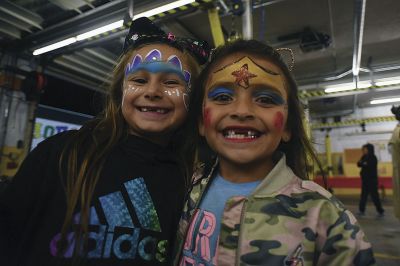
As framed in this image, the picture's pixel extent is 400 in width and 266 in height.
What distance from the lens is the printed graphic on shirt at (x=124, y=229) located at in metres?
0.90

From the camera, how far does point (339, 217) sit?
78 cm

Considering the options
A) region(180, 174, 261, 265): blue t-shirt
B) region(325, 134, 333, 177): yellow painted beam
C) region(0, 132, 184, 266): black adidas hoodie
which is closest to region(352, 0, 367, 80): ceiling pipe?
region(180, 174, 261, 265): blue t-shirt

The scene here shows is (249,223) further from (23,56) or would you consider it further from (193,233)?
(23,56)

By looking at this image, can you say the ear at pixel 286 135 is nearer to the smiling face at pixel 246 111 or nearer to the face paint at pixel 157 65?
the smiling face at pixel 246 111

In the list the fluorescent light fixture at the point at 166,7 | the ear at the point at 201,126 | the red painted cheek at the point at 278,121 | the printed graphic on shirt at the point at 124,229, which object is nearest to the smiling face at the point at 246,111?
the red painted cheek at the point at 278,121

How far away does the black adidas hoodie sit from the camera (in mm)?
907

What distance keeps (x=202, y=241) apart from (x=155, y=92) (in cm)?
56

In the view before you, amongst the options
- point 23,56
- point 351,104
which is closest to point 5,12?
point 23,56

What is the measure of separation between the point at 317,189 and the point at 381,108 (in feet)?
36.6

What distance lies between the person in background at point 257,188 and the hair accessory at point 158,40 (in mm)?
139

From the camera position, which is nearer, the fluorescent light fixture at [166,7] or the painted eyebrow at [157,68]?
the painted eyebrow at [157,68]

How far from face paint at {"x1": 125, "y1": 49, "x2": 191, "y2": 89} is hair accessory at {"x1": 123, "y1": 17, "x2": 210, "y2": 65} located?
8cm

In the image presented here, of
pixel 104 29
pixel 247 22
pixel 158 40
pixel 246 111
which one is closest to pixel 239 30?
Answer: pixel 247 22

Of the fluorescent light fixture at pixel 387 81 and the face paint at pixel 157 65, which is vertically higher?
the fluorescent light fixture at pixel 387 81
